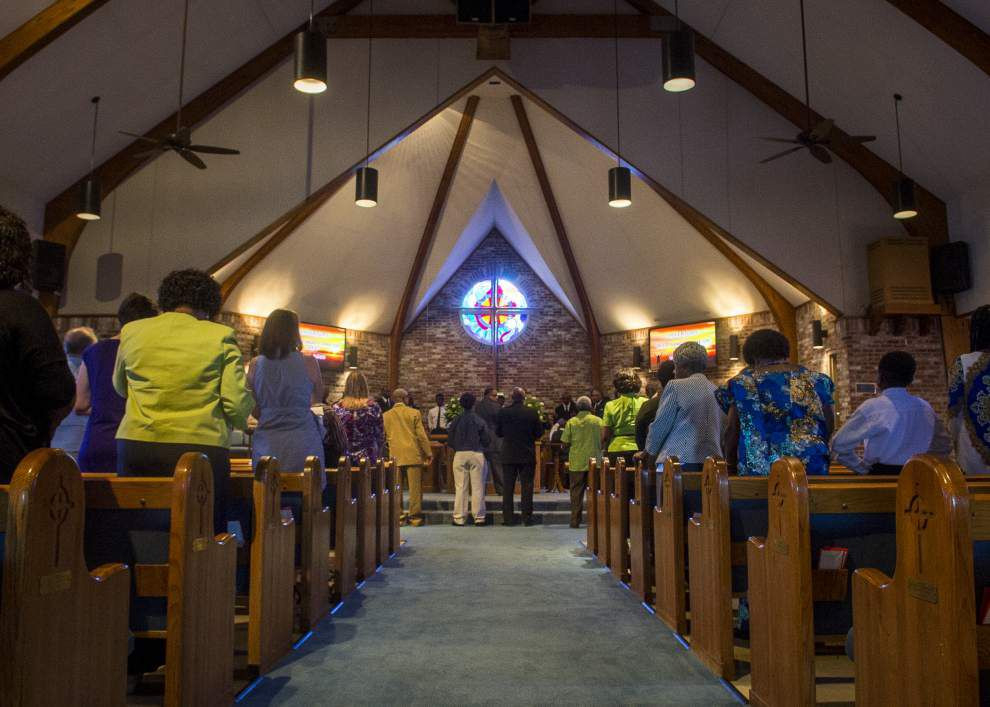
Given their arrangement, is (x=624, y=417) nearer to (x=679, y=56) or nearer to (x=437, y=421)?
(x=679, y=56)

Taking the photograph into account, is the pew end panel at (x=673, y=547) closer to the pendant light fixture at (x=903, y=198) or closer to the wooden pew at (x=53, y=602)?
the wooden pew at (x=53, y=602)

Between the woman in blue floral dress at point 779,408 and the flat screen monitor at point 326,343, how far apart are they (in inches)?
450

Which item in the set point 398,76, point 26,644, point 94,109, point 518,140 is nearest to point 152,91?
point 94,109

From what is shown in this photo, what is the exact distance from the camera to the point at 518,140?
514 inches

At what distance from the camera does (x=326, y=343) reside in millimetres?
14672

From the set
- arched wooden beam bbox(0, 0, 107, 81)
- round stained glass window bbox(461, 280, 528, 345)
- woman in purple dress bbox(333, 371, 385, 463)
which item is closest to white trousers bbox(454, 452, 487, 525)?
woman in purple dress bbox(333, 371, 385, 463)

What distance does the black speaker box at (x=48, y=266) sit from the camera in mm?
9398

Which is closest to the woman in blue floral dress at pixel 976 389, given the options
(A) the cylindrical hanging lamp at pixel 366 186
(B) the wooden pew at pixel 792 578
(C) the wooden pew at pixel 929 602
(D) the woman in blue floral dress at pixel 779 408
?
(D) the woman in blue floral dress at pixel 779 408

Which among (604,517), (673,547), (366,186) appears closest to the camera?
(673,547)

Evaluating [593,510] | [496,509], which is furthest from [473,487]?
[593,510]

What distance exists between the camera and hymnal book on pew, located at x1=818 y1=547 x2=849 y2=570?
8.21ft

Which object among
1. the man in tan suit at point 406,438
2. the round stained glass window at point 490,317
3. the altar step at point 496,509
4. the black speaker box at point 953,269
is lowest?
the altar step at point 496,509

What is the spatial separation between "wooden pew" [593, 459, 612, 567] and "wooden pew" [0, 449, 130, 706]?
13.8ft

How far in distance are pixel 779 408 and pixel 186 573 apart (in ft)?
7.95
